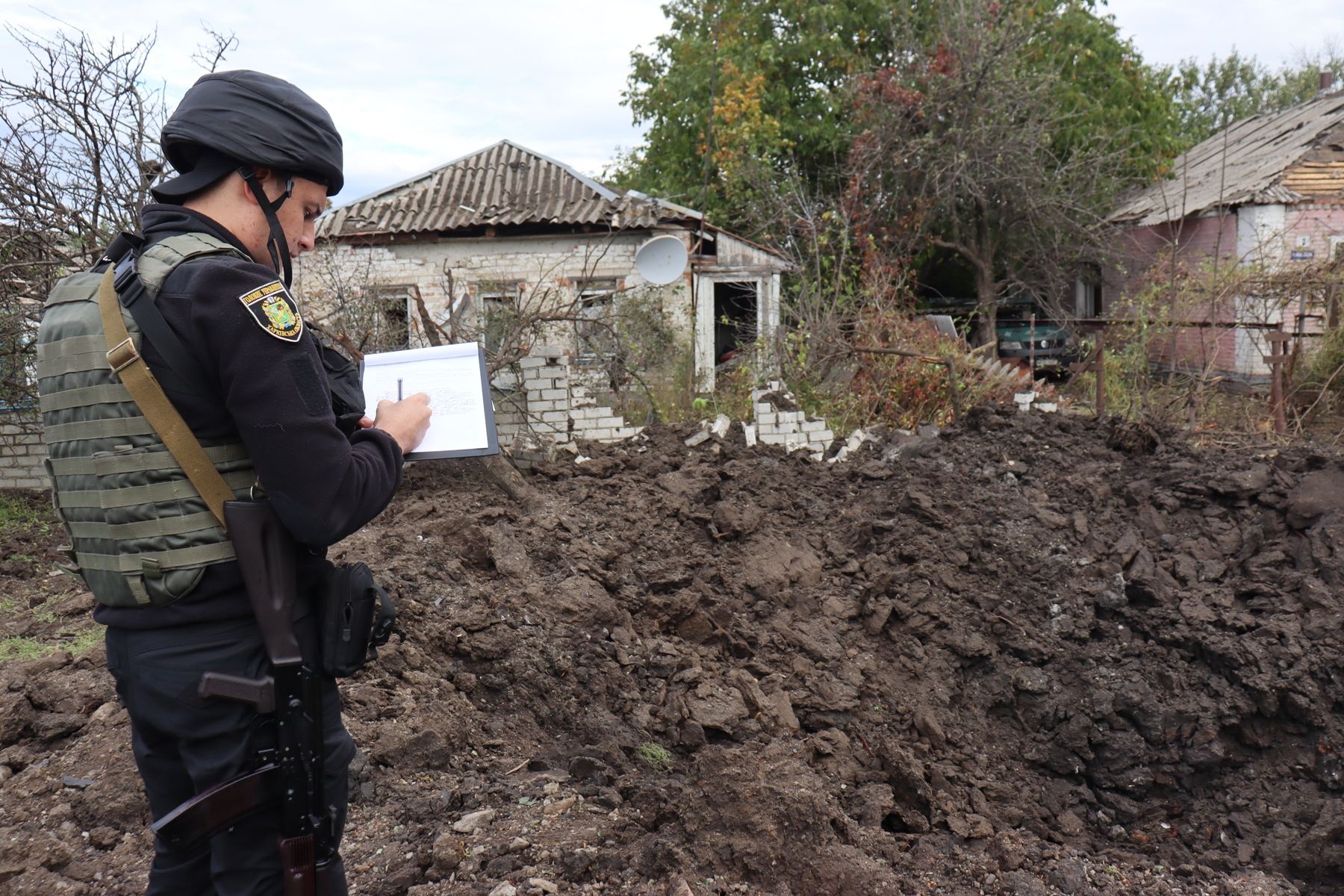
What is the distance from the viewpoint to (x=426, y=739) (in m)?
3.25

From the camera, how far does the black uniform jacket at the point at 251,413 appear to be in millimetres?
1499

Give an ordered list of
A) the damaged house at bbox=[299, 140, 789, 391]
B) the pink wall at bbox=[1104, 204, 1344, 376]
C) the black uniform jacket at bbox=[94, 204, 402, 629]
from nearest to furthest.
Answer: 1. the black uniform jacket at bbox=[94, 204, 402, 629]
2. the pink wall at bbox=[1104, 204, 1344, 376]
3. the damaged house at bbox=[299, 140, 789, 391]

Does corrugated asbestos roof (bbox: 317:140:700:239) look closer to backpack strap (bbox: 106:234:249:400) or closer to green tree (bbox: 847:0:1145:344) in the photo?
green tree (bbox: 847:0:1145:344)

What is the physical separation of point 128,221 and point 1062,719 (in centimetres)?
755

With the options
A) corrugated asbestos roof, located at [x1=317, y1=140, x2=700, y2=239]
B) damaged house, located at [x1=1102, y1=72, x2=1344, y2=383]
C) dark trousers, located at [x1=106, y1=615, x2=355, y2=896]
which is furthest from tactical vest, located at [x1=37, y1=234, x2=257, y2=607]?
corrugated asbestos roof, located at [x1=317, y1=140, x2=700, y2=239]

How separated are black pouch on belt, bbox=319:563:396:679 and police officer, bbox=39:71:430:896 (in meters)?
0.04

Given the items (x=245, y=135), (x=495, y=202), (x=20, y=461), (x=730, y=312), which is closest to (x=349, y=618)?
(x=245, y=135)

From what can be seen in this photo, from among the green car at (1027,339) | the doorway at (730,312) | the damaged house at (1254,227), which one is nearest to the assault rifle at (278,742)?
the damaged house at (1254,227)

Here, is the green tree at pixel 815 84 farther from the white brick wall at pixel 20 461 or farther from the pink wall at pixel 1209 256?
the white brick wall at pixel 20 461

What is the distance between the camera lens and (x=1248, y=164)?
15.8m

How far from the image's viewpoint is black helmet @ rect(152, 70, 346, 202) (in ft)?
5.24

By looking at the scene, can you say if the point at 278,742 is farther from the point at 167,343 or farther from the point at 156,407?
the point at 167,343

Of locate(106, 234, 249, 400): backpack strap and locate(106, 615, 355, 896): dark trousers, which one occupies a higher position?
locate(106, 234, 249, 400): backpack strap

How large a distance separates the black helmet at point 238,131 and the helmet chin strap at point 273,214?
0.9 inches
